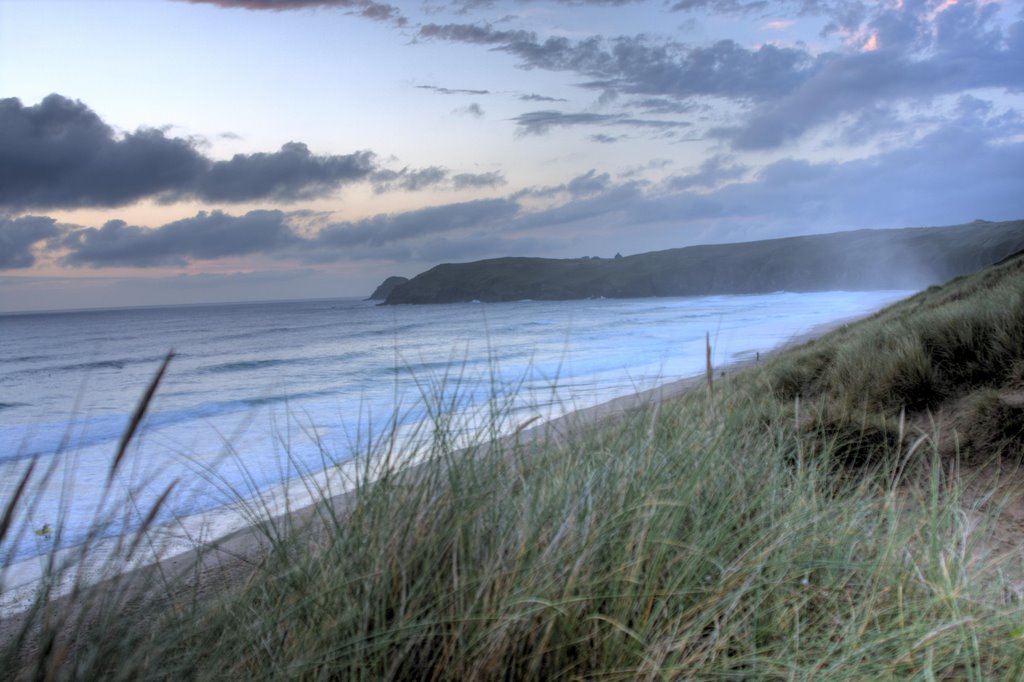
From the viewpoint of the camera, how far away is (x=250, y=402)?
19750 mm

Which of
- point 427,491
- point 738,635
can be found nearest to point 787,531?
point 738,635

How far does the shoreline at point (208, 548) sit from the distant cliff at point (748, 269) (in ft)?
344

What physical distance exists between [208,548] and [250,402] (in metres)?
18.5

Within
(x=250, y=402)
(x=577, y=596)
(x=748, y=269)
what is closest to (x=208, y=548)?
(x=577, y=596)

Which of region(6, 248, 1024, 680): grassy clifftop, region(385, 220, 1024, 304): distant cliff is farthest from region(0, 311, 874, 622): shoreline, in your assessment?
region(385, 220, 1024, 304): distant cliff

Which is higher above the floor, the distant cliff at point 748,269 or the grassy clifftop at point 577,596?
the distant cliff at point 748,269

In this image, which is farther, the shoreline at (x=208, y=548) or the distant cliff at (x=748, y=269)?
the distant cliff at (x=748, y=269)

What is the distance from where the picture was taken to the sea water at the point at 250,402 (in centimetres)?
311

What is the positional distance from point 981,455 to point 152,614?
17.3 ft

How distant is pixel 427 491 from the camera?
2.32 meters

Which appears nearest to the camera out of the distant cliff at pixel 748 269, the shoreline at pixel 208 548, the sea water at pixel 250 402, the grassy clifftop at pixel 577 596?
the grassy clifftop at pixel 577 596

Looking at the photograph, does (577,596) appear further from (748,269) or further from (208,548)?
(748,269)

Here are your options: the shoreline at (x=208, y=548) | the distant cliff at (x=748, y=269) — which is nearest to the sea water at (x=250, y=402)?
the shoreline at (x=208, y=548)

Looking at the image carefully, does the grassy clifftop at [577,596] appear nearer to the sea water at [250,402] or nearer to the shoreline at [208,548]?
the shoreline at [208,548]
